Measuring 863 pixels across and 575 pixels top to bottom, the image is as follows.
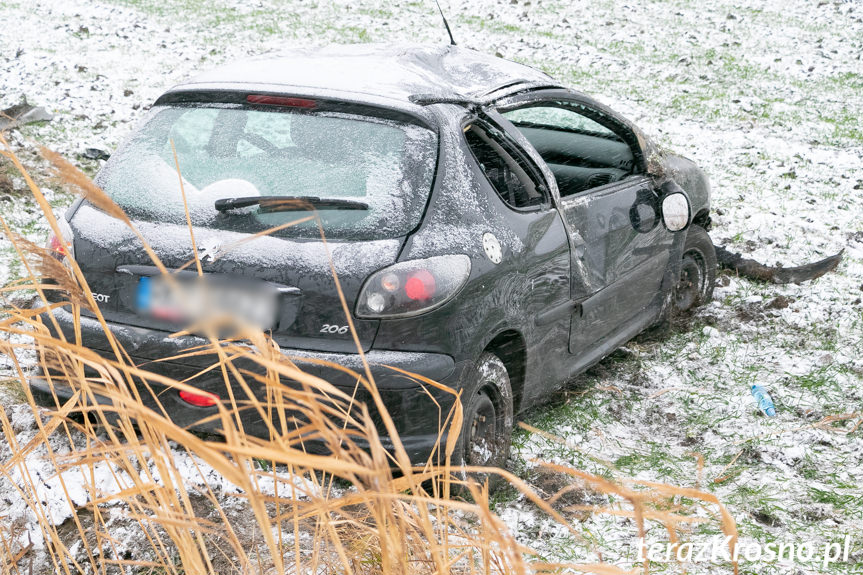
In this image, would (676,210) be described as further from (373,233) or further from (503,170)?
(373,233)

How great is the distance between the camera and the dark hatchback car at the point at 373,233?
2.66m

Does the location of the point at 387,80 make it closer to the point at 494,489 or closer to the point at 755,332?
the point at 494,489

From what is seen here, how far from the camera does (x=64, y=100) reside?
8.98 meters

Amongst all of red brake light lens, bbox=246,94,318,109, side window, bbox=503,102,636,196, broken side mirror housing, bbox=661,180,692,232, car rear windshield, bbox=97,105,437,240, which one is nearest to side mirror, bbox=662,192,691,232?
broken side mirror housing, bbox=661,180,692,232

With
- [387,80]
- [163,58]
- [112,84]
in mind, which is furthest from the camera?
[163,58]

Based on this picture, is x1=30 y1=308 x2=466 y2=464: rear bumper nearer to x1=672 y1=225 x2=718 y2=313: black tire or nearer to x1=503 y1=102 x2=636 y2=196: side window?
x1=503 y1=102 x2=636 y2=196: side window

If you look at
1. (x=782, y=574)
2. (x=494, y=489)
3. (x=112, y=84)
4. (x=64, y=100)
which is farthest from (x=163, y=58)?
(x=782, y=574)

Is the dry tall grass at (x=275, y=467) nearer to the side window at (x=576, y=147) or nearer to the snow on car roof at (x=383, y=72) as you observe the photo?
the snow on car roof at (x=383, y=72)

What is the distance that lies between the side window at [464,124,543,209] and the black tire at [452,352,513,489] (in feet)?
2.32

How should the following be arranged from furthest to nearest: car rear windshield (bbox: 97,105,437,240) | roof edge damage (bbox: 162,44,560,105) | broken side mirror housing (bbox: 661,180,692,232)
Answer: broken side mirror housing (bbox: 661,180,692,232) → roof edge damage (bbox: 162,44,560,105) → car rear windshield (bbox: 97,105,437,240)

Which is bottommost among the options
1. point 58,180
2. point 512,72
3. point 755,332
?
point 755,332

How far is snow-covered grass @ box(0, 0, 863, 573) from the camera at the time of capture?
3.47 m

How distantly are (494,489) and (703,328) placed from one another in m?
2.48

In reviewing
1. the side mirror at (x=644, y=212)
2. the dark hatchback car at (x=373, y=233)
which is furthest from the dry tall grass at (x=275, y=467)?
the side mirror at (x=644, y=212)
